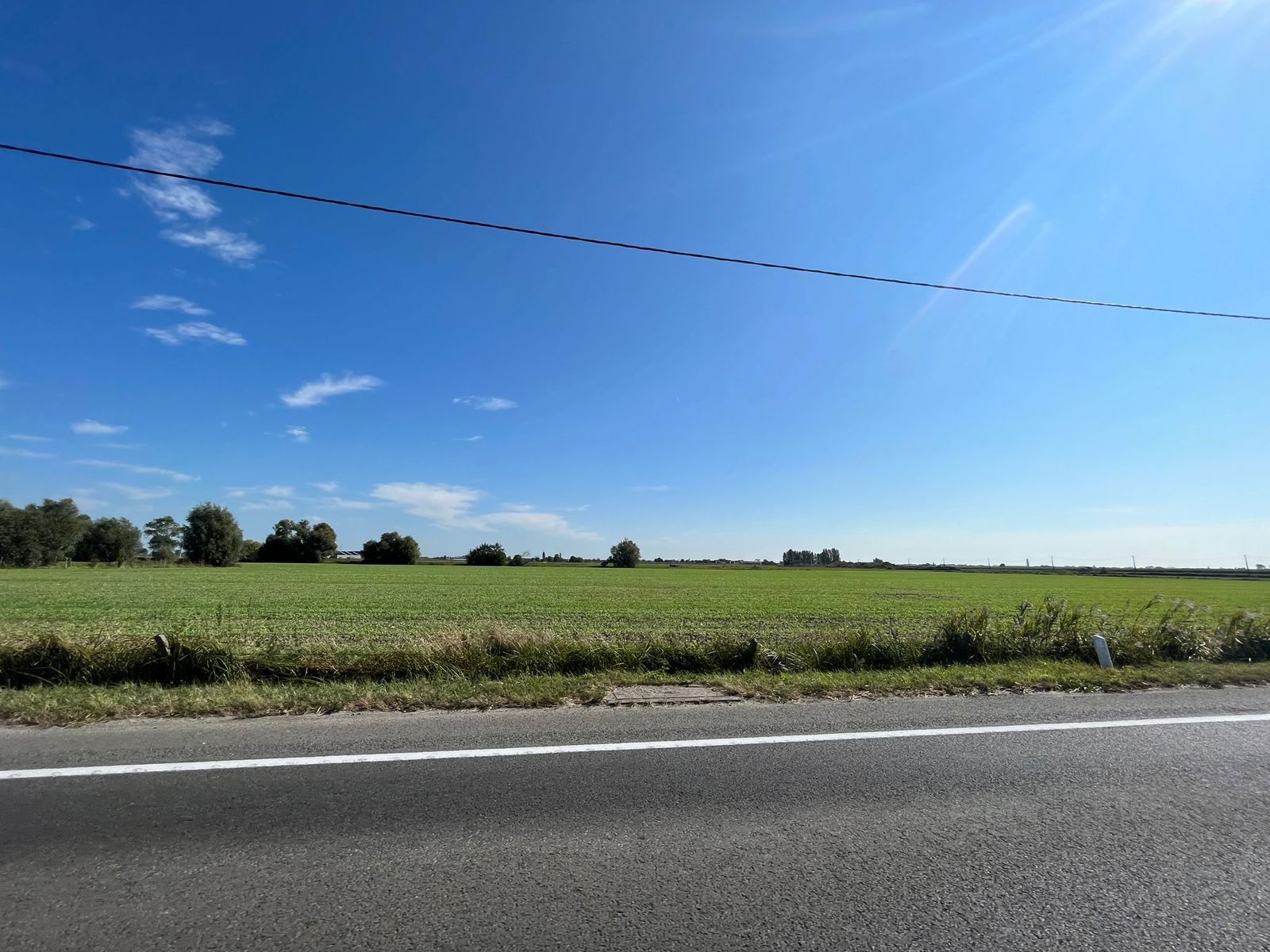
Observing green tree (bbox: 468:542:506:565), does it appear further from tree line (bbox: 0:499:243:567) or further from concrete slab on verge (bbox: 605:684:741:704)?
concrete slab on verge (bbox: 605:684:741:704)

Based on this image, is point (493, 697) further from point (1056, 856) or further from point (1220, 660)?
point (1220, 660)

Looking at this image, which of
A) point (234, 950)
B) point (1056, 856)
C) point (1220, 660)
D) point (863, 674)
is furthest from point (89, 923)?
point (1220, 660)

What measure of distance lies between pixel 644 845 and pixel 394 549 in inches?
5196

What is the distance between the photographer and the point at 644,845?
312cm

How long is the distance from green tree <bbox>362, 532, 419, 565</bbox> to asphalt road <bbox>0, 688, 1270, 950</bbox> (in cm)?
12765

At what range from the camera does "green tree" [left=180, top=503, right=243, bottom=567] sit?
105312 millimetres

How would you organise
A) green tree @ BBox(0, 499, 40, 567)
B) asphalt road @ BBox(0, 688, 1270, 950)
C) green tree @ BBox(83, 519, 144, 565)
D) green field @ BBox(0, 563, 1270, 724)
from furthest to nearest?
1. green tree @ BBox(83, 519, 144, 565)
2. green tree @ BBox(0, 499, 40, 567)
3. green field @ BBox(0, 563, 1270, 724)
4. asphalt road @ BBox(0, 688, 1270, 950)

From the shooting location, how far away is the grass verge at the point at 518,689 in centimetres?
564

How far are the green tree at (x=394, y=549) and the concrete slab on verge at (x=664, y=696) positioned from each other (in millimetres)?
126307

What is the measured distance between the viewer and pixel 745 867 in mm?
2889

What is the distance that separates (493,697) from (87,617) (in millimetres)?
21420

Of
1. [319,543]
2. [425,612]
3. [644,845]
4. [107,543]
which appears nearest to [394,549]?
[319,543]

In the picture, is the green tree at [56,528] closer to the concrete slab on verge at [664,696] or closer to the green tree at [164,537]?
the green tree at [164,537]

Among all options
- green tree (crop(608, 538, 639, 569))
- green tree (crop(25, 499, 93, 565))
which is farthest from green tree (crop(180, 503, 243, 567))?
green tree (crop(608, 538, 639, 569))
